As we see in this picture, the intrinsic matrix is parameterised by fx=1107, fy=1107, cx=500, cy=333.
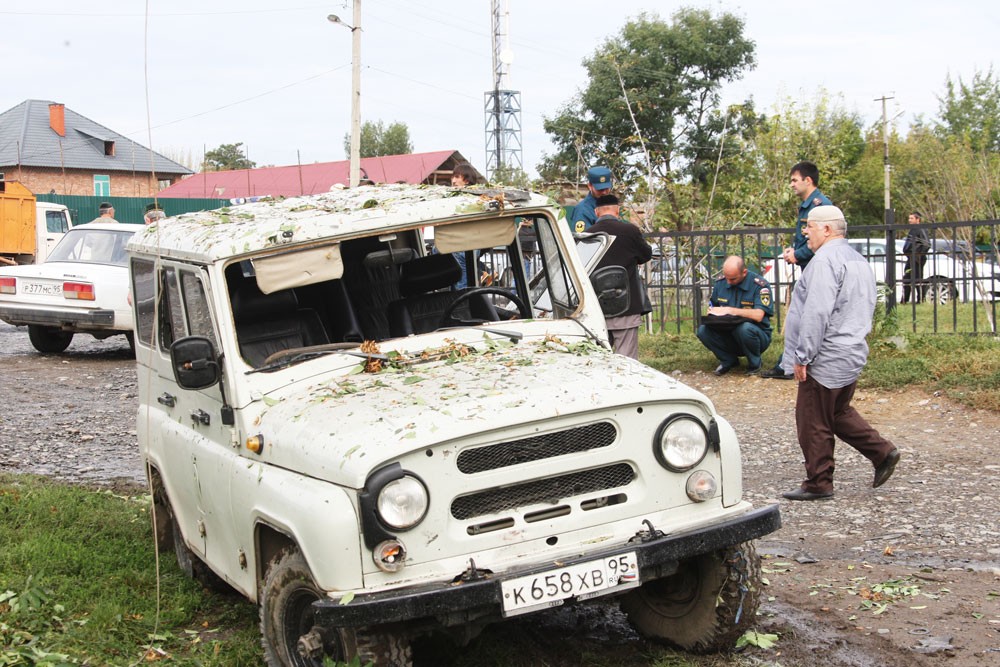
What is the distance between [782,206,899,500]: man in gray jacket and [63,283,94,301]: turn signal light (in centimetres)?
1042

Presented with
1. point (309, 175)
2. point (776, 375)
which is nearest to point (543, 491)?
point (776, 375)

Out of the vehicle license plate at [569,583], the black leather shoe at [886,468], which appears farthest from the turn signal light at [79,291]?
the vehicle license plate at [569,583]

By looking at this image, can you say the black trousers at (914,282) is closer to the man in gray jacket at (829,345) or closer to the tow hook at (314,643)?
the man in gray jacket at (829,345)

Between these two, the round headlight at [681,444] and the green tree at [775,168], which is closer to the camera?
the round headlight at [681,444]

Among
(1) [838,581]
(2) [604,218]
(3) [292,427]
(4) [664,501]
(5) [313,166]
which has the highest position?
(5) [313,166]

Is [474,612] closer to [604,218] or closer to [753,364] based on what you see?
[604,218]

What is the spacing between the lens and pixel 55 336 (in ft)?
52.5

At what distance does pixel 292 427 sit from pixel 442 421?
670 mm

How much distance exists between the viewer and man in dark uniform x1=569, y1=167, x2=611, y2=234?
9117 millimetres

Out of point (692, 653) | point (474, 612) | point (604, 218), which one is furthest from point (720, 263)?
point (474, 612)

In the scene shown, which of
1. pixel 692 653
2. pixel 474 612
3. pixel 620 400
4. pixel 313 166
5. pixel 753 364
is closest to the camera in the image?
pixel 474 612

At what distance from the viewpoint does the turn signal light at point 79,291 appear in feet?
47.5

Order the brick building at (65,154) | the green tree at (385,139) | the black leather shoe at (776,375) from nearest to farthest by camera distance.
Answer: the black leather shoe at (776,375) → the brick building at (65,154) → the green tree at (385,139)

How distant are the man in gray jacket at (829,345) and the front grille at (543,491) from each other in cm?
296
